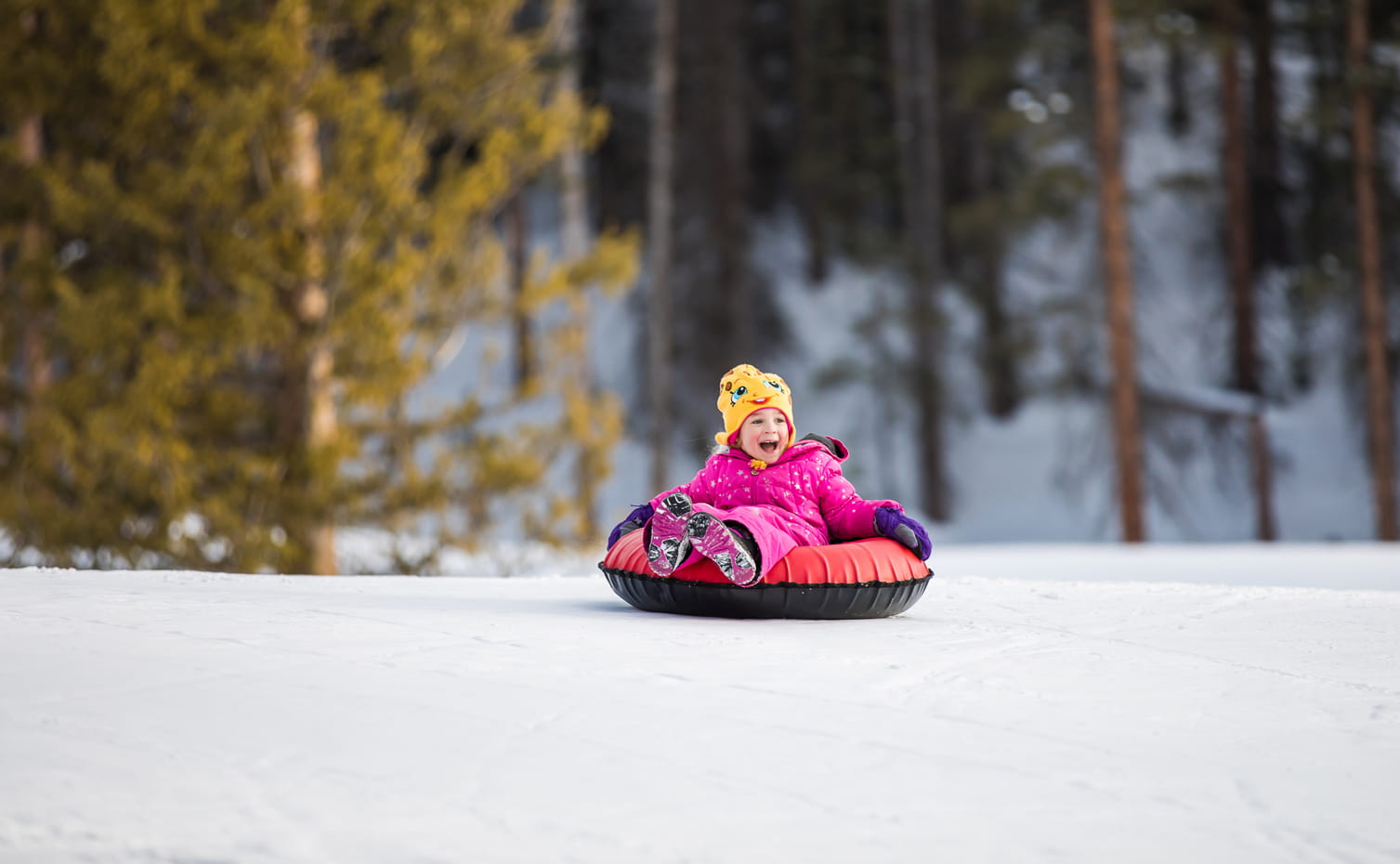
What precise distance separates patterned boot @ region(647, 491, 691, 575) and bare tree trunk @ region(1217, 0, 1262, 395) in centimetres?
1376

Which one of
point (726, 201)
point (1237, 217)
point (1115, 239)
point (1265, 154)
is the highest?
point (1265, 154)

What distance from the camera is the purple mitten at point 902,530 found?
4656 mm

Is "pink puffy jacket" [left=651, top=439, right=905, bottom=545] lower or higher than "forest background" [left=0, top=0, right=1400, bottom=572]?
lower

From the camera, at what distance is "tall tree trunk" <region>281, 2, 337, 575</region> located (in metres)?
7.36

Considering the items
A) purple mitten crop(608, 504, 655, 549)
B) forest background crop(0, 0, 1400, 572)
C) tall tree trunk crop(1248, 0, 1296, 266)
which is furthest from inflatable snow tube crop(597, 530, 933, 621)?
tall tree trunk crop(1248, 0, 1296, 266)

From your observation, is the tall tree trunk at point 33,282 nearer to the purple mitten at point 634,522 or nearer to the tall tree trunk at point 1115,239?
the purple mitten at point 634,522

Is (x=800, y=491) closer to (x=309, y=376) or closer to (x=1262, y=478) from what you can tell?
(x=309, y=376)

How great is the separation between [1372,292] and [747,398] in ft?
39.5

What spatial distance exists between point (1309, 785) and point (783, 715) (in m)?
1.14

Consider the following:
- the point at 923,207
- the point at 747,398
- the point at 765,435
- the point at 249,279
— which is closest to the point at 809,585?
the point at 765,435

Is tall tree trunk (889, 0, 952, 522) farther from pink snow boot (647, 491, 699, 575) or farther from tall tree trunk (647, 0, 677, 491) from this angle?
pink snow boot (647, 491, 699, 575)

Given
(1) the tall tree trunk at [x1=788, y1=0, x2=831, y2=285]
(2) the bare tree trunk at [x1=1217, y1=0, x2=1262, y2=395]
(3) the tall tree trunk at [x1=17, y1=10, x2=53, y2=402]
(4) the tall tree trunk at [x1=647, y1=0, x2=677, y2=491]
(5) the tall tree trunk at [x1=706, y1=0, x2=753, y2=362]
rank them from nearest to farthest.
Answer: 1. (3) the tall tree trunk at [x1=17, y1=10, x2=53, y2=402]
2. (4) the tall tree trunk at [x1=647, y1=0, x2=677, y2=491]
3. (2) the bare tree trunk at [x1=1217, y1=0, x2=1262, y2=395]
4. (5) the tall tree trunk at [x1=706, y1=0, x2=753, y2=362]
5. (1) the tall tree trunk at [x1=788, y1=0, x2=831, y2=285]

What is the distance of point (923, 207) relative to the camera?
18.7 meters

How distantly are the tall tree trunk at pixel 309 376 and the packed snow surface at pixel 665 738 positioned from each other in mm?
2901
